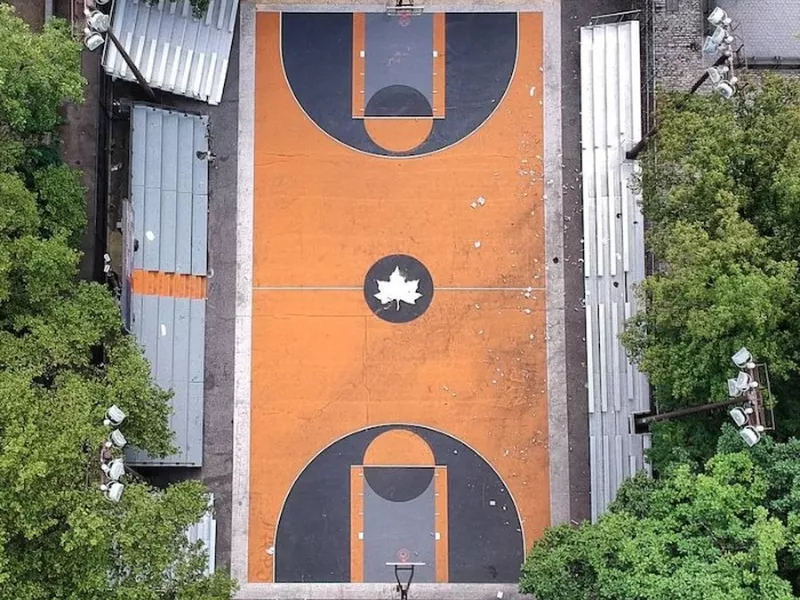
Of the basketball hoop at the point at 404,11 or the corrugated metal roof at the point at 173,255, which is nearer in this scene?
the corrugated metal roof at the point at 173,255

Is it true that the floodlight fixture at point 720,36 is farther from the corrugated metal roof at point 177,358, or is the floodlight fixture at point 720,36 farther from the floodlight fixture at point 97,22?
the corrugated metal roof at point 177,358

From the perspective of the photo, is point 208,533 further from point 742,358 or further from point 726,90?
point 726,90

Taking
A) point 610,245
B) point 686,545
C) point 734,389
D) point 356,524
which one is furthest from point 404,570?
point 610,245

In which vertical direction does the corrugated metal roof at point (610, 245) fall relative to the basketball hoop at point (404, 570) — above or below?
above

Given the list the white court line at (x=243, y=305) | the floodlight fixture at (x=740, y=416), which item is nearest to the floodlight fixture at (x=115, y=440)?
the white court line at (x=243, y=305)

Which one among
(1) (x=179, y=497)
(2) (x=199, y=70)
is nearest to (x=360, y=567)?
(1) (x=179, y=497)

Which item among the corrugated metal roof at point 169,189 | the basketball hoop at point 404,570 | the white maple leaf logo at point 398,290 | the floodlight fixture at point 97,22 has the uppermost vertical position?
the floodlight fixture at point 97,22

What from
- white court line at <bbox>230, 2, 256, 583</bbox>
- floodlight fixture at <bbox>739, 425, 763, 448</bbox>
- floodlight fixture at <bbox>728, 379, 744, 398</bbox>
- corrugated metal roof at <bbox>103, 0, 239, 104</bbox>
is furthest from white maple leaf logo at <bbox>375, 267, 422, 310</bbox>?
floodlight fixture at <bbox>739, 425, 763, 448</bbox>
